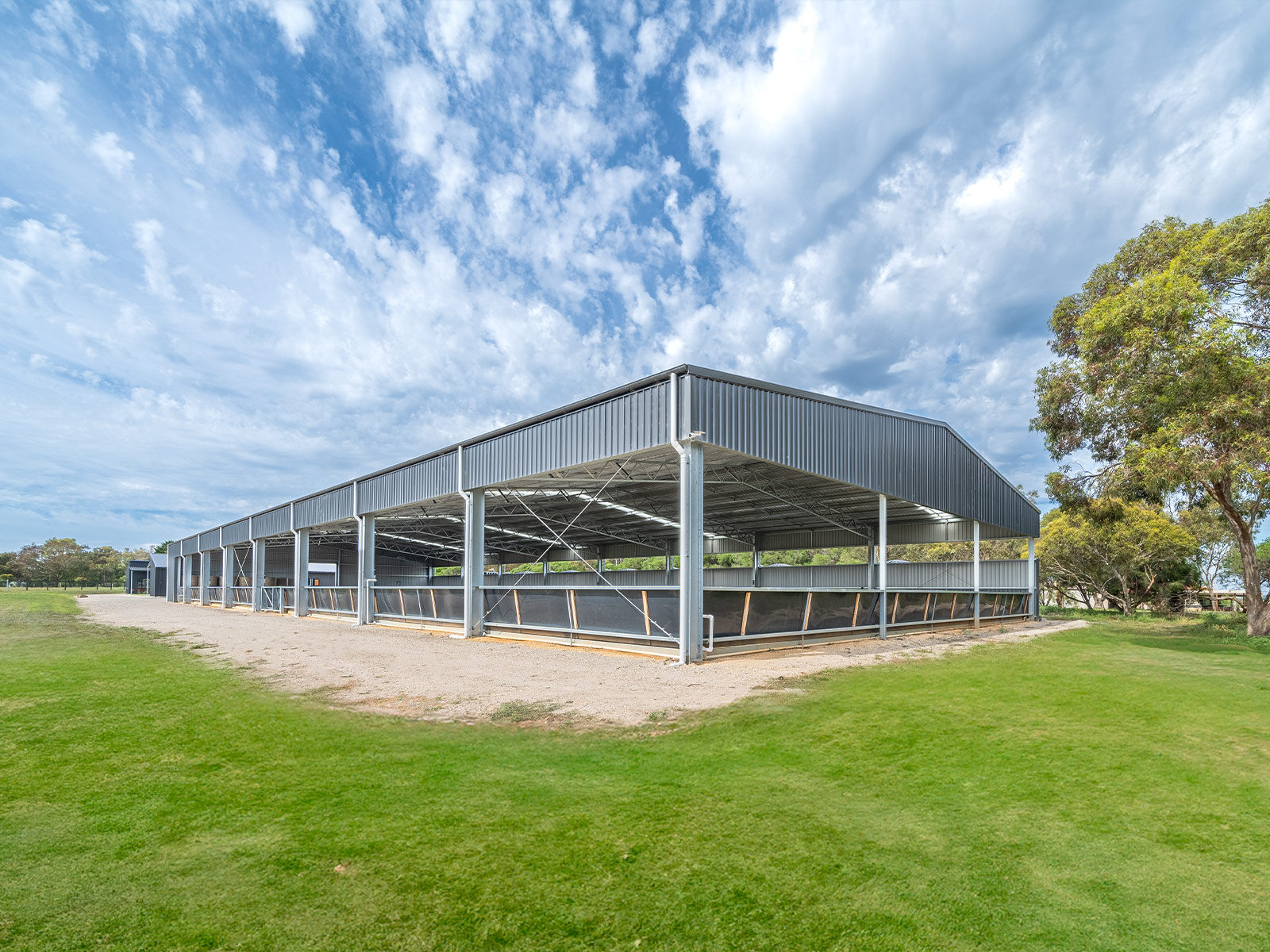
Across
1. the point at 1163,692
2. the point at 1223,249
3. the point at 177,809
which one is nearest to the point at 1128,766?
the point at 1163,692

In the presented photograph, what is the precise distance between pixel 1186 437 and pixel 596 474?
15.8 meters

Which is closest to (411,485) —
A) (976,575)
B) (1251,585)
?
(976,575)

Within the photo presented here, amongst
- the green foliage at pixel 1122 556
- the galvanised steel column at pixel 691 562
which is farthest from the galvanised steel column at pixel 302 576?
the green foliage at pixel 1122 556

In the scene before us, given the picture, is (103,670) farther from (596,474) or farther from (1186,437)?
(1186,437)

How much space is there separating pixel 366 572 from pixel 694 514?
1814cm

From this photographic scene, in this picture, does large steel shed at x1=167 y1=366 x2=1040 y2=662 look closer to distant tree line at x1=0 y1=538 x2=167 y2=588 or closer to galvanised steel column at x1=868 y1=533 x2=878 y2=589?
galvanised steel column at x1=868 y1=533 x2=878 y2=589

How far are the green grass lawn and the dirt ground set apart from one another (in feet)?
3.38

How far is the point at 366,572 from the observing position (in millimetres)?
26109

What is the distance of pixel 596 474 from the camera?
1930 centimetres

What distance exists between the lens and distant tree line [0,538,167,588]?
309ft

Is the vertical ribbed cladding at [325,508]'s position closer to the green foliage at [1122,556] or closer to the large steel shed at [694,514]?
the large steel shed at [694,514]

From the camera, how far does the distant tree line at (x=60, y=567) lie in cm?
9406

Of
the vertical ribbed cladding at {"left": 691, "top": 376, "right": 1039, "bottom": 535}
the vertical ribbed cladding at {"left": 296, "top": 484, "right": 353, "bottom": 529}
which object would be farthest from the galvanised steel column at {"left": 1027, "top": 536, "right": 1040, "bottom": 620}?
the vertical ribbed cladding at {"left": 296, "top": 484, "right": 353, "bottom": 529}

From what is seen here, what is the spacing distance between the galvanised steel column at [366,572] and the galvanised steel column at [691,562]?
1647cm
